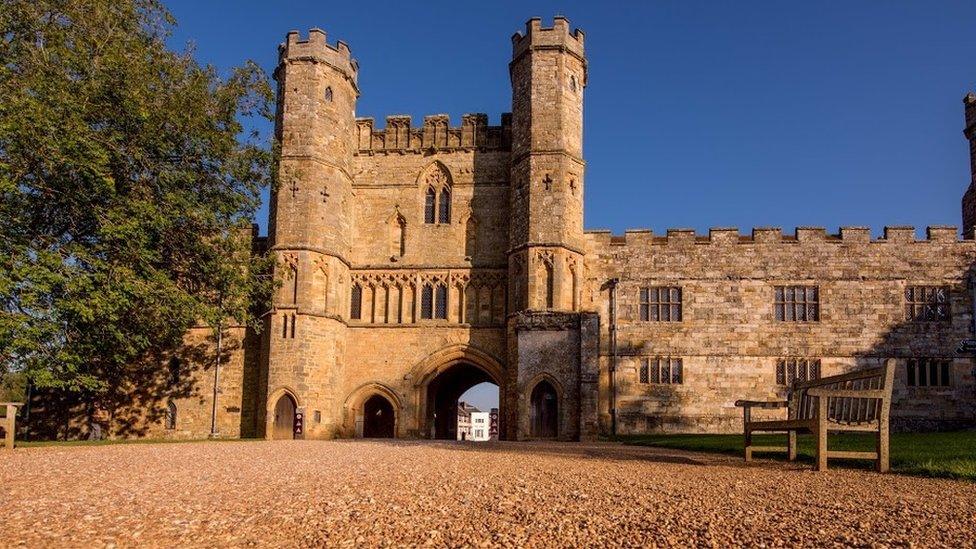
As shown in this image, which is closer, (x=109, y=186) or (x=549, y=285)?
(x=109, y=186)

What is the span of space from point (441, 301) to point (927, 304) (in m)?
15.5

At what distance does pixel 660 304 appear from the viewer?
2622 centimetres

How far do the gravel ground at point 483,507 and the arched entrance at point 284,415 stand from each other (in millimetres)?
13835

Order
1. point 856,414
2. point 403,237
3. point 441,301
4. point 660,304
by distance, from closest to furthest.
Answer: point 856,414 < point 660,304 < point 441,301 < point 403,237

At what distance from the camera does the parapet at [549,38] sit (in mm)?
26875

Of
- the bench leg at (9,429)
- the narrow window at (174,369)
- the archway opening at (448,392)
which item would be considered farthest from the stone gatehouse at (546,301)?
the bench leg at (9,429)

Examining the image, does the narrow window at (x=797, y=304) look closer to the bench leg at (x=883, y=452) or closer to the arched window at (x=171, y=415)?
the bench leg at (x=883, y=452)

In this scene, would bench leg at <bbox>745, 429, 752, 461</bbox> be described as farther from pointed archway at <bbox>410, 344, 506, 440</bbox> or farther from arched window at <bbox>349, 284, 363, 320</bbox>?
arched window at <bbox>349, 284, 363, 320</bbox>

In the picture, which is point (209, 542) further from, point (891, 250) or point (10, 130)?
point (891, 250)

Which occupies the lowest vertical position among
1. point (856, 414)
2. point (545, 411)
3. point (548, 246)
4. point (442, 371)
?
point (545, 411)

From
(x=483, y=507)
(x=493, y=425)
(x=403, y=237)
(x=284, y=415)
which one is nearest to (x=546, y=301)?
(x=403, y=237)

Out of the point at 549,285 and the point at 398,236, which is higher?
the point at 398,236

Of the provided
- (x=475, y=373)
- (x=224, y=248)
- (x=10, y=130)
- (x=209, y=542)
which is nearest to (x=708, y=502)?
(x=209, y=542)

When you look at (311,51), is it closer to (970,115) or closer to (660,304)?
(660,304)
